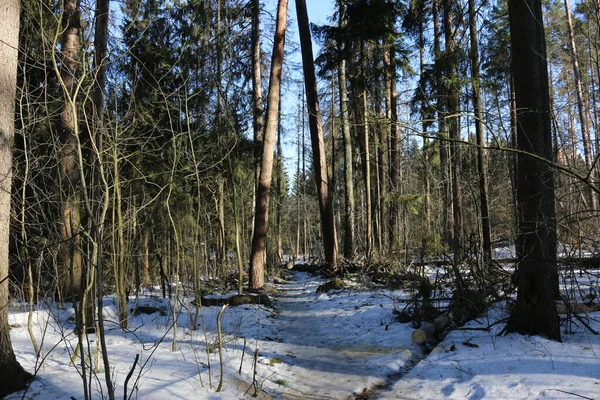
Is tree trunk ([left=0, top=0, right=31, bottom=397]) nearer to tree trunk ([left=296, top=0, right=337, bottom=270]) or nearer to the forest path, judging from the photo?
the forest path

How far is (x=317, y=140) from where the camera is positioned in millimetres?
13867

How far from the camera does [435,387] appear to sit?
4.46 meters

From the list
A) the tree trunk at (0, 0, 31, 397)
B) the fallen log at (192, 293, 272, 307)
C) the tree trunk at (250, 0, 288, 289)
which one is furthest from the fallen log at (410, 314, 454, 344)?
the tree trunk at (250, 0, 288, 289)

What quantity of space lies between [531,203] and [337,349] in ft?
11.3

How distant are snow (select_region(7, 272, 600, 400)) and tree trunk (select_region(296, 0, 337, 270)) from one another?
6.74 metres

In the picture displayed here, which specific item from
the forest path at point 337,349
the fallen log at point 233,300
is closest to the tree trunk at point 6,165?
the forest path at point 337,349

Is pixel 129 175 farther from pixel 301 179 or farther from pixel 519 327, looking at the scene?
pixel 301 179

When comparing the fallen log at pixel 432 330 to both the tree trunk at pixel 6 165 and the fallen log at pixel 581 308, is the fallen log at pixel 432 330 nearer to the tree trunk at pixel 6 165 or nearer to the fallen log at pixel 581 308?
the fallen log at pixel 581 308

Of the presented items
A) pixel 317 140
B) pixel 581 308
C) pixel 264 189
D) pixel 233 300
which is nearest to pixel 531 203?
pixel 581 308

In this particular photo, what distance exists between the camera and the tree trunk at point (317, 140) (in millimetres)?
13727

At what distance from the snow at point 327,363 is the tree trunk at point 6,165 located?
8.6 inches

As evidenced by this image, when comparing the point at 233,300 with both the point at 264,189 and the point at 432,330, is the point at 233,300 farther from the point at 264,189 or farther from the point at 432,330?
the point at 432,330

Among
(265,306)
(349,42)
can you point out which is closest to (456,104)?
(349,42)

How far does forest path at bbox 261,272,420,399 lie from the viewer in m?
4.80
